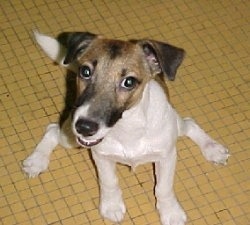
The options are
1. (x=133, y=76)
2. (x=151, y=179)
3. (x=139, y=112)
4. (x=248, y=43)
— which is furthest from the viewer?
(x=248, y=43)

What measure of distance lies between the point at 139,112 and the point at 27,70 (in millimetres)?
1365

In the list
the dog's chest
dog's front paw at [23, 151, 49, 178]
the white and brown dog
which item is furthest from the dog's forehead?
dog's front paw at [23, 151, 49, 178]

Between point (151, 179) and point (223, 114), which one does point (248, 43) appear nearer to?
point (223, 114)

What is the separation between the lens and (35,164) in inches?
132

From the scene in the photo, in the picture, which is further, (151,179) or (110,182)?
(151,179)

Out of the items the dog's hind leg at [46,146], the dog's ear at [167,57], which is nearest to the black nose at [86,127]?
the dog's ear at [167,57]

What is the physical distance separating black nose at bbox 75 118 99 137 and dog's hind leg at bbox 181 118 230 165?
106 centimetres

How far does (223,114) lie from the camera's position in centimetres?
366

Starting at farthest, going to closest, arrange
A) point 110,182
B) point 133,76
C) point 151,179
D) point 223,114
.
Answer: point 223,114 < point 151,179 < point 110,182 < point 133,76

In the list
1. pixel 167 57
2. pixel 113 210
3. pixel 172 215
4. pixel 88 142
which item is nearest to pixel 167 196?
pixel 172 215

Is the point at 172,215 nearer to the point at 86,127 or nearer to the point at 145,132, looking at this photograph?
the point at 145,132

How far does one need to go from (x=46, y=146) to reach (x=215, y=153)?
0.94 m

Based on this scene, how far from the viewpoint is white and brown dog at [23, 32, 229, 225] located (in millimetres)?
2455

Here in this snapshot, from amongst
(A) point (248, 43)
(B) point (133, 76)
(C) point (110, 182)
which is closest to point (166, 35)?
(A) point (248, 43)
